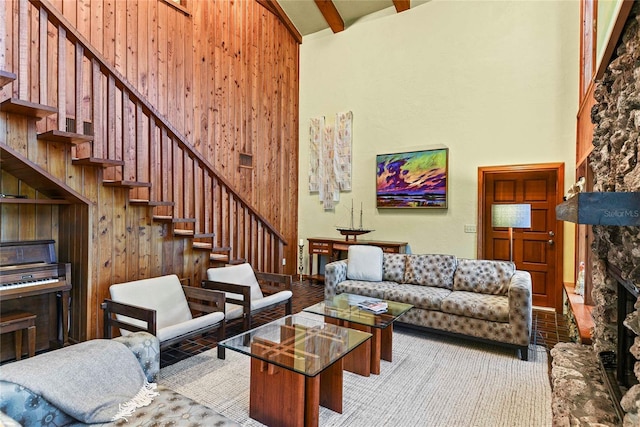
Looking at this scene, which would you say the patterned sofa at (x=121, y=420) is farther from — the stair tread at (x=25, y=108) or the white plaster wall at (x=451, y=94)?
the white plaster wall at (x=451, y=94)

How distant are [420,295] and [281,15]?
5.99m

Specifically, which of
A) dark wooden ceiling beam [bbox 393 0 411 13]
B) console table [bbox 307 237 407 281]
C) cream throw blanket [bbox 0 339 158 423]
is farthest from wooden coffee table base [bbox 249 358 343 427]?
dark wooden ceiling beam [bbox 393 0 411 13]

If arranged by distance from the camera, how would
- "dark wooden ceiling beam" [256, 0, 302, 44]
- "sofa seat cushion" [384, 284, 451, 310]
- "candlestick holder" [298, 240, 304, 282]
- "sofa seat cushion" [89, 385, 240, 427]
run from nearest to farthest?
"sofa seat cushion" [89, 385, 240, 427]
"sofa seat cushion" [384, 284, 451, 310]
"dark wooden ceiling beam" [256, 0, 302, 44]
"candlestick holder" [298, 240, 304, 282]

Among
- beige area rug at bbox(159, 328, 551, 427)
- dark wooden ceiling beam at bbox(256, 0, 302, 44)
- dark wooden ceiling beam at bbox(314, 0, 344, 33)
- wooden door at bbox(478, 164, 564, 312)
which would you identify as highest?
dark wooden ceiling beam at bbox(256, 0, 302, 44)

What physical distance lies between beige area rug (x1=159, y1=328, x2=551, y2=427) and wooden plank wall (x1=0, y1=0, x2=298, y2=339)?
1409mm

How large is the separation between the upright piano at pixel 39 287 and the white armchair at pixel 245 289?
1319mm

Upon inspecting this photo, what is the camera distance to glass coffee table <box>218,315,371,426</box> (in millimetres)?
2094

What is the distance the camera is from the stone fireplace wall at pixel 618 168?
5.14 feet

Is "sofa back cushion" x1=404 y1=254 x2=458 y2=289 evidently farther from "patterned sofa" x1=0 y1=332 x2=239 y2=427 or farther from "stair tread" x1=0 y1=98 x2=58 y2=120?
"stair tread" x1=0 y1=98 x2=58 y2=120

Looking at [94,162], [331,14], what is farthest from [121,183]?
[331,14]

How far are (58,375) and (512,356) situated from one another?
3.57 m

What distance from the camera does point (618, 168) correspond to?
183 cm

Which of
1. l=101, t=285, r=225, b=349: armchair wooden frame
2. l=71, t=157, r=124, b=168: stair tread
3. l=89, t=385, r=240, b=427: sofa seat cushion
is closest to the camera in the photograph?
l=89, t=385, r=240, b=427: sofa seat cushion

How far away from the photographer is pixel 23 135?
2887mm
